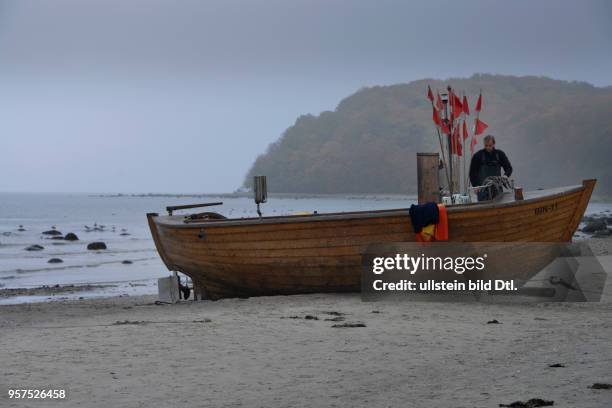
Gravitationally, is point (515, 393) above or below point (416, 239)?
below

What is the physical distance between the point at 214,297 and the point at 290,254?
2.27 meters

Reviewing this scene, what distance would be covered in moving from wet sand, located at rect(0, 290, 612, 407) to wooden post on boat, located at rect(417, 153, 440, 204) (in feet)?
7.78

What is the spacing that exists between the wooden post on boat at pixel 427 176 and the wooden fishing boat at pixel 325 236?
107cm

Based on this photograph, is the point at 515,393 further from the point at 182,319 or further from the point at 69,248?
the point at 69,248

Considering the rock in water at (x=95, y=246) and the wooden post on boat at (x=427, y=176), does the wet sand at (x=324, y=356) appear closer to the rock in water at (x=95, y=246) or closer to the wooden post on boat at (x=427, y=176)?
the wooden post on boat at (x=427, y=176)

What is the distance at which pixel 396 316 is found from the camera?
1059 centimetres

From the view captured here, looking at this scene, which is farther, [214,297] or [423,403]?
[214,297]

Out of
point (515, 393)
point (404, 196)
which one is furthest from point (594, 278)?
point (404, 196)

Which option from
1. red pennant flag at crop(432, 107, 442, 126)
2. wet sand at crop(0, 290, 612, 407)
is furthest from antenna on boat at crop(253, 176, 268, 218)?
red pennant flag at crop(432, 107, 442, 126)

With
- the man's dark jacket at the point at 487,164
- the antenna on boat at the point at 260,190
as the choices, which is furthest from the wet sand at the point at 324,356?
the man's dark jacket at the point at 487,164

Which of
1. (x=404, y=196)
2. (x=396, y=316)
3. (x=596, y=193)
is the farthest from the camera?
(x=404, y=196)

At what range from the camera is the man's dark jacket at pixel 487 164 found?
14078 mm
